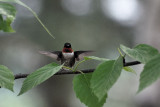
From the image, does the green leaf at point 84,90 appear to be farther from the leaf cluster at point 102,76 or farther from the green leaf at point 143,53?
the green leaf at point 143,53

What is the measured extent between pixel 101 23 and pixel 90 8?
2.69 ft

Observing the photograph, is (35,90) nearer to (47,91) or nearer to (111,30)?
(47,91)

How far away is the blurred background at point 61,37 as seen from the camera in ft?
34.2

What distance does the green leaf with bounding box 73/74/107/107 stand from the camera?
2.54ft

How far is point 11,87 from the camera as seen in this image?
66cm

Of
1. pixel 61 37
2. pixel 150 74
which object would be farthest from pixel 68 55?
pixel 61 37

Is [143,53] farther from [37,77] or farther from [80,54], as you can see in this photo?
[80,54]

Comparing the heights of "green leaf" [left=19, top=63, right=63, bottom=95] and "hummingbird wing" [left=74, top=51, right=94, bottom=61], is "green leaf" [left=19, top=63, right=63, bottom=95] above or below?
above

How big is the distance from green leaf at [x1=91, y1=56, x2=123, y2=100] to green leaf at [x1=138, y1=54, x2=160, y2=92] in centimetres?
9

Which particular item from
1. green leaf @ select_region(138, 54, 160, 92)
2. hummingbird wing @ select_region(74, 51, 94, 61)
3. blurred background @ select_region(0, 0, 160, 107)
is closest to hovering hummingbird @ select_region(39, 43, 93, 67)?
hummingbird wing @ select_region(74, 51, 94, 61)

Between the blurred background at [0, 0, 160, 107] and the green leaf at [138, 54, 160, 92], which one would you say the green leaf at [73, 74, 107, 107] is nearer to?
the green leaf at [138, 54, 160, 92]

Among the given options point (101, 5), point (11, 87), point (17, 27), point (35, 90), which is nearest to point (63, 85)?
point (35, 90)

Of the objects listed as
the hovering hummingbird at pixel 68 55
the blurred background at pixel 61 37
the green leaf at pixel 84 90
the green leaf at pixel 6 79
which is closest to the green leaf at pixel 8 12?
the green leaf at pixel 6 79

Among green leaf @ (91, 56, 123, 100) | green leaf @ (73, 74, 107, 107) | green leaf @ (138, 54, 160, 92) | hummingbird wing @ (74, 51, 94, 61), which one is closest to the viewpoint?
green leaf @ (138, 54, 160, 92)
